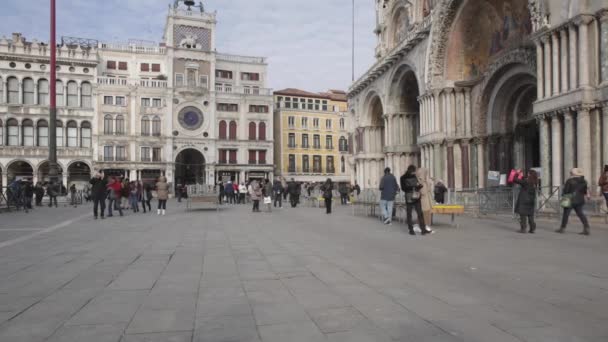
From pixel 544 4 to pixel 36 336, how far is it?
1642 cm

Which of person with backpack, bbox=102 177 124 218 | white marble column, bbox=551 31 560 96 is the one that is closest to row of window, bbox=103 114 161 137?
person with backpack, bbox=102 177 124 218

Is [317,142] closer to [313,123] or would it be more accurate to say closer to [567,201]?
[313,123]

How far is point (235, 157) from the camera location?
55562mm

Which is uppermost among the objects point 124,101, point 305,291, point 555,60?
point 124,101

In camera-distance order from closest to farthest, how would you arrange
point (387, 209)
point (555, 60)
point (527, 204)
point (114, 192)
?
point (527, 204), point (387, 209), point (555, 60), point (114, 192)

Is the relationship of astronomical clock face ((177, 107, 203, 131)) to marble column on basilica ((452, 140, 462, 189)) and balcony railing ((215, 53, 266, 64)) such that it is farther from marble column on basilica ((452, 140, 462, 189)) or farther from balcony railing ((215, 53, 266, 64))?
marble column on basilica ((452, 140, 462, 189))

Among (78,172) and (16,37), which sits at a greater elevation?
(16,37)

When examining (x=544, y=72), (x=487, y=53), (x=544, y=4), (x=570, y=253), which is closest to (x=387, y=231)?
(x=570, y=253)

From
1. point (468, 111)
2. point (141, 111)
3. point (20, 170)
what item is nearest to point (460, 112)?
point (468, 111)

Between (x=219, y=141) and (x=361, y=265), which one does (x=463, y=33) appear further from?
(x=219, y=141)

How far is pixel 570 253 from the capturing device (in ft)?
24.8

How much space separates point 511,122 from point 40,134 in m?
48.8

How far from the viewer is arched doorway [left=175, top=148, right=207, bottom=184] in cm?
5369

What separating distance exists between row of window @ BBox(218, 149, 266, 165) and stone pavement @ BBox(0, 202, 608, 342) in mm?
45959
